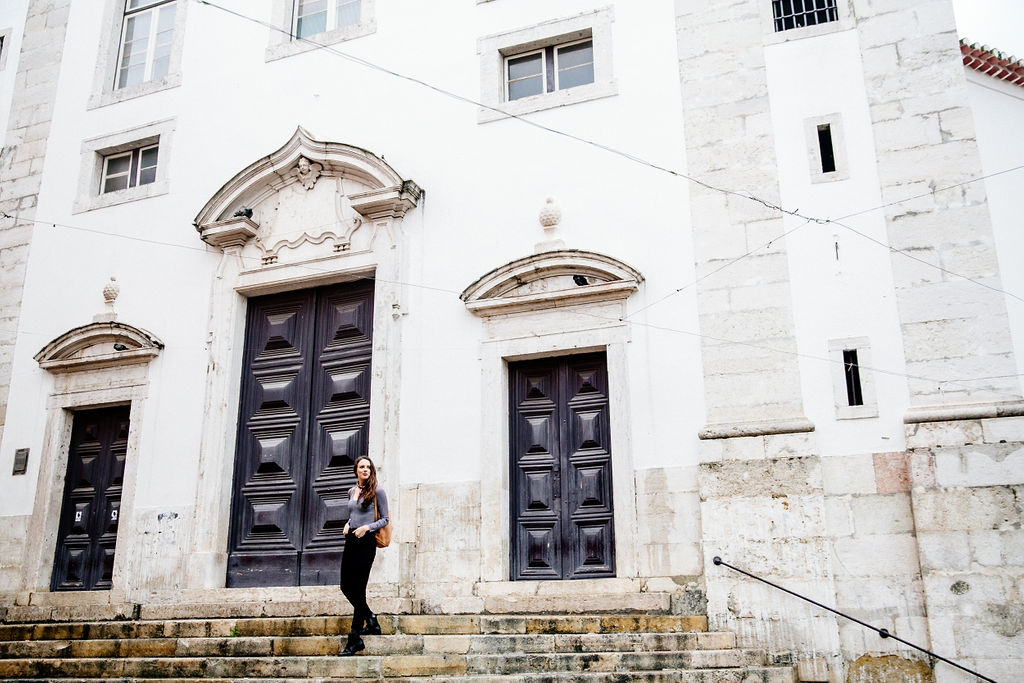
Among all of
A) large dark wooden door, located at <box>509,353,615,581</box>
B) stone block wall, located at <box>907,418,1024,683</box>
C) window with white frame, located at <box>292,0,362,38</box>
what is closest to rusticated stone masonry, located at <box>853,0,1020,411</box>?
stone block wall, located at <box>907,418,1024,683</box>

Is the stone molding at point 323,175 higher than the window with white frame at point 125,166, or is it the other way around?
the window with white frame at point 125,166

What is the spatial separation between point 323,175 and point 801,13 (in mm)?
4988

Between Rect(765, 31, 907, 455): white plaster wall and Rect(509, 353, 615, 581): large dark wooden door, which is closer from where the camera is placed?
Rect(765, 31, 907, 455): white plaster wall

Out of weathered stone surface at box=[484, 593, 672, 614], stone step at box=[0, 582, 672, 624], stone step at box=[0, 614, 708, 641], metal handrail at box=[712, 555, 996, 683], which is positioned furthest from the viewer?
stone step at box=[0, 582, 672, 624]

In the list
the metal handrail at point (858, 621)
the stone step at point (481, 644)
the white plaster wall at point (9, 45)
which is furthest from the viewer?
the white plaster wall at point (9, 45)

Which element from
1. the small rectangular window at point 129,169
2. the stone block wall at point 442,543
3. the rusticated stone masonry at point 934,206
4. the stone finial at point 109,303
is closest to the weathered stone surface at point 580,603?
the stone block wall at point 442,543

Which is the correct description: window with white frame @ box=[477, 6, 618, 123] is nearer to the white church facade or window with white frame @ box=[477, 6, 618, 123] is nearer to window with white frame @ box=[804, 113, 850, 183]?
the white church facade

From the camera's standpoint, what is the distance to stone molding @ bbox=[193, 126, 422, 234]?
9.72m

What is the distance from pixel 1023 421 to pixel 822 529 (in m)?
1.68

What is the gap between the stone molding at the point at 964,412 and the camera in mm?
7383

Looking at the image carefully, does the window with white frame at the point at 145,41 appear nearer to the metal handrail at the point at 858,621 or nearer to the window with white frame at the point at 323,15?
the window with white frame at the point at 323,15

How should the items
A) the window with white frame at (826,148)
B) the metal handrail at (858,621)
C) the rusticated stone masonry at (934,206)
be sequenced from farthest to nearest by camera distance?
the window with white frame at (826,148) < the rusticated stone masonry at (934,206) < the metal handrail at (858,621)

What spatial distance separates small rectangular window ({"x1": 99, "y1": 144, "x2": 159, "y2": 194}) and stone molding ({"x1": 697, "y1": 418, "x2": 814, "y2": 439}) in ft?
23.3

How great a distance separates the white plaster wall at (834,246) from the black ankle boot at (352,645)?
3893 millimetres
